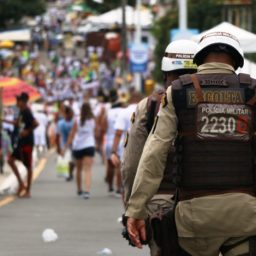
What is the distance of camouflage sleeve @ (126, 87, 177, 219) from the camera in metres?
6.34

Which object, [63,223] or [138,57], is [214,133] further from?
[138,57]

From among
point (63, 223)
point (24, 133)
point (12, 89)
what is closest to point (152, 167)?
point (63, 223)

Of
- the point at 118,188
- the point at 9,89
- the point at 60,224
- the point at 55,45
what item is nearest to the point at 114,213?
the point at 60,224

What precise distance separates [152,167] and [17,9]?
7106 centimetres

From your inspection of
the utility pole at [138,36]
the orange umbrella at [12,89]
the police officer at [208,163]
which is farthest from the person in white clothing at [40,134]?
the police officer at [208,163]

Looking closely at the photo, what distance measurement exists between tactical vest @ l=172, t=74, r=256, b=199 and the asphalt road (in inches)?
240

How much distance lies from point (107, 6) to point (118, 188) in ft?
119

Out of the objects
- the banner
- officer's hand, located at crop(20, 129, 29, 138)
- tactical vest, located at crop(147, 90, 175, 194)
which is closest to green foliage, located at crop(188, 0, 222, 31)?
the banner

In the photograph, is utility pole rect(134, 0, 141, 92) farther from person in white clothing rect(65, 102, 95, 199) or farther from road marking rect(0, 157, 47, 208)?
person in white clothing rect(65, 102, 95, 199)

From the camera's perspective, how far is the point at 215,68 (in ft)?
21.2

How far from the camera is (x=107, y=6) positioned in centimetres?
5747

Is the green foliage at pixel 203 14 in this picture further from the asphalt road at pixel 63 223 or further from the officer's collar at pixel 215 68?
the officer's collar at pixel 215 68

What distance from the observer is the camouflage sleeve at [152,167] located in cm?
634

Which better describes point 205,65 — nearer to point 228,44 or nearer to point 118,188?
point 228,44
